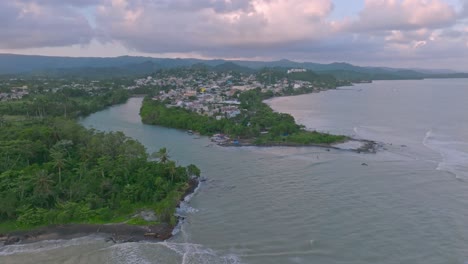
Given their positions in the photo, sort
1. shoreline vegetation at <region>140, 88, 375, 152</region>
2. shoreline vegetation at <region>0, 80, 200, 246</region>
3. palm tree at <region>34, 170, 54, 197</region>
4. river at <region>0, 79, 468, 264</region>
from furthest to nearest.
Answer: shoreline vegetation at <region>140, 88, 375, 152</region>
palm tree at <region>34, 170, 54, 197</region>
shoreline vegetation at <region>0, 80, 200, 246</region>
river at <region>0, 79, 468, 264</region>

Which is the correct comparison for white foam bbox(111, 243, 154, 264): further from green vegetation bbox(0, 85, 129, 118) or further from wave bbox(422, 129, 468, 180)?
green vegetation bbox(0, 85, 129, 118)

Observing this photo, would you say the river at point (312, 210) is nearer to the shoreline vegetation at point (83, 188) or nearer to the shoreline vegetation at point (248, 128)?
the shoreline vegetation at point (83, 188)

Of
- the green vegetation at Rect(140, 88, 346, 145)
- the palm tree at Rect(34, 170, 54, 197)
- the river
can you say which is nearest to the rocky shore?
the green vegetation at Rect(140, 88, 346, 145)

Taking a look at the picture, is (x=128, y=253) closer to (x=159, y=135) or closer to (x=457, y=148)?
(x=159, y=135)

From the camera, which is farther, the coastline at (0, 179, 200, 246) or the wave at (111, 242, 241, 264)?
the coastline at (0, 179, 200, 246)

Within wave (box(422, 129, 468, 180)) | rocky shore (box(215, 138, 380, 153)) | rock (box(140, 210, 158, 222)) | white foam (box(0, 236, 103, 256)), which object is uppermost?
wave (box(422, 129, 468, 180))
